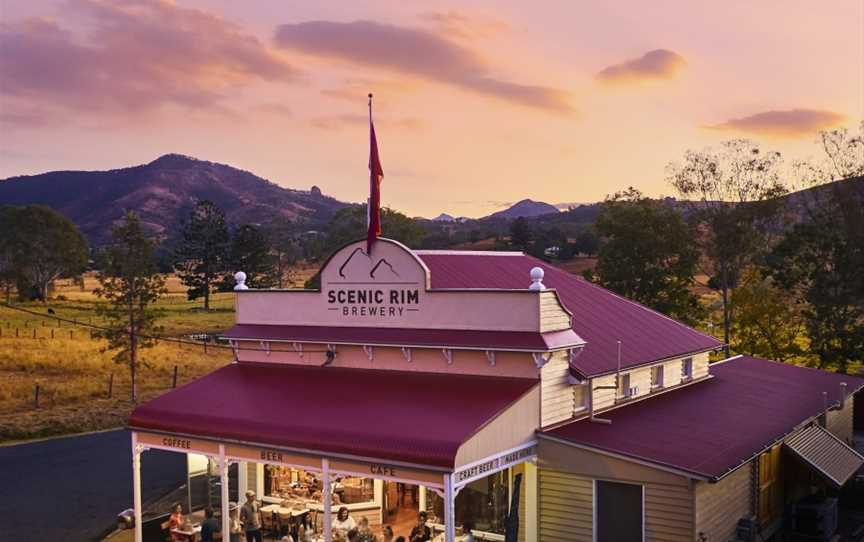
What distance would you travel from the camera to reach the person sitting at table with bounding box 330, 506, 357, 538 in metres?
17.6

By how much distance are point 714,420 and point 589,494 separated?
4969 millimetres

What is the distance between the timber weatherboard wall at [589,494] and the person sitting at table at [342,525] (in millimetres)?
4066

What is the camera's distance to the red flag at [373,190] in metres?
19.0

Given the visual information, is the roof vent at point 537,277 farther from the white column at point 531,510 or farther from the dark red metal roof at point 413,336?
the white column at point 531,510

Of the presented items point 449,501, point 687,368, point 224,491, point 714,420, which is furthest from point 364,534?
point 687,368

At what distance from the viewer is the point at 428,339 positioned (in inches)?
714

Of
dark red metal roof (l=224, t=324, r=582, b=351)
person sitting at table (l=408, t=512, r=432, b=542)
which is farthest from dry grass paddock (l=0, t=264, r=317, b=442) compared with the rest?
person sitting at table (l=408, t=512, r=432, b=542)

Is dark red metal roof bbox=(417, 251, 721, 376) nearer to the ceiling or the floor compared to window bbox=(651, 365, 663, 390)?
nearer to the ceiling

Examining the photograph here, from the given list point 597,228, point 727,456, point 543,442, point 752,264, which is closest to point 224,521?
point 543,442

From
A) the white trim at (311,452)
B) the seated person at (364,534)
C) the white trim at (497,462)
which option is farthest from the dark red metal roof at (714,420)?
the seated person at (364,534)

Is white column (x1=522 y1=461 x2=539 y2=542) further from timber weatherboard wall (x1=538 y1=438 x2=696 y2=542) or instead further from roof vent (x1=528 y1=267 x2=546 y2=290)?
roof vent (x1=528 y1=267 x2=546 y2=290)

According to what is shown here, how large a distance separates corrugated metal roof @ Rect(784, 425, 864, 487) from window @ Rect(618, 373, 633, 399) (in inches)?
153

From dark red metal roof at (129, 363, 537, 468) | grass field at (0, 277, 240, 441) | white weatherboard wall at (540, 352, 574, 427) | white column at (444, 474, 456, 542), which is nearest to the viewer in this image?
white column at (444, 474, 456, 542)

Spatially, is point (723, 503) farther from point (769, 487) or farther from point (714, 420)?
point (769, 487)
